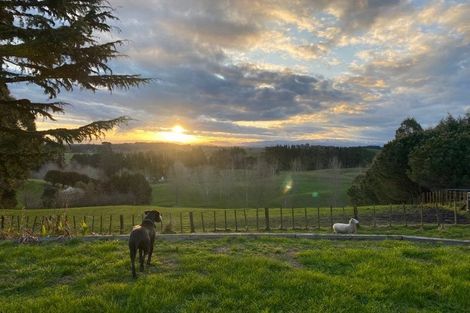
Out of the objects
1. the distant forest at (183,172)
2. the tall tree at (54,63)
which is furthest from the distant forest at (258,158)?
the tall tree at (54,63)

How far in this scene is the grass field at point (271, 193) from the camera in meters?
80.4

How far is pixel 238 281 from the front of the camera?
6.67 metres

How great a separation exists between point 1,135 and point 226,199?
8019cm

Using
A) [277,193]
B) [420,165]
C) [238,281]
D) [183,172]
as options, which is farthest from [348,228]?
[183,172]

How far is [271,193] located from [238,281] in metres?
87.6

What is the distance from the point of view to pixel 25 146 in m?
13.9

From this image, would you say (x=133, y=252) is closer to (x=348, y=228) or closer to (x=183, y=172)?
(x=348, y=228)

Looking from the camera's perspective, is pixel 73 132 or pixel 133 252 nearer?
pixel 133 252

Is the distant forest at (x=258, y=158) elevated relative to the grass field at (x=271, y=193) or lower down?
elevated

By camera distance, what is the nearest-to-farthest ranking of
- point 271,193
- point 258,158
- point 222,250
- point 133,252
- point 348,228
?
1. point 133,252
2. point 222,250
3. point 348,228
4. point 271,193
5. point 258,158

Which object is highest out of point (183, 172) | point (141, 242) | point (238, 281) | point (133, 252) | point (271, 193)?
point (141, 242)

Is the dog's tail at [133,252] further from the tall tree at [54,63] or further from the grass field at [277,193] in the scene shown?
the grass field at [277,193]

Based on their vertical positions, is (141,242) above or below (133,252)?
above

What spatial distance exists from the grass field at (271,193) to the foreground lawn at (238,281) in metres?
70.2
